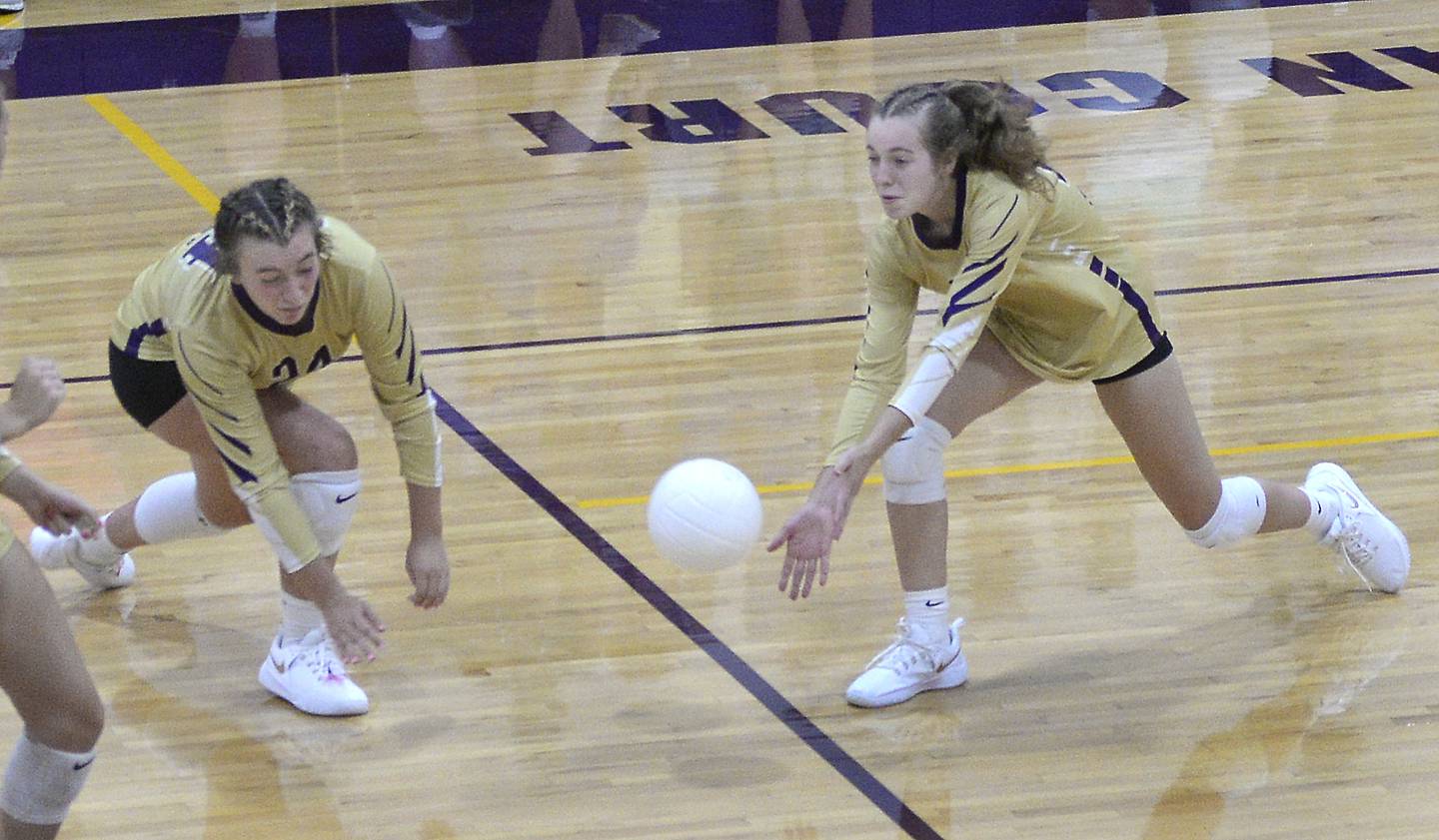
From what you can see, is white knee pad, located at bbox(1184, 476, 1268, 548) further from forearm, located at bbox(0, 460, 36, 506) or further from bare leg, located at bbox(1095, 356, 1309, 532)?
forearm, located at bbox(0, 460, 36, 506)

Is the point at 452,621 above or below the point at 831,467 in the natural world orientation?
below

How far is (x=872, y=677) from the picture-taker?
154 inches

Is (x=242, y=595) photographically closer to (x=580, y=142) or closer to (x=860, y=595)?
(x=860, y=595)

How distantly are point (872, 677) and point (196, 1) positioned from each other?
8.43m

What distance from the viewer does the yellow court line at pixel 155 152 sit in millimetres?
7484

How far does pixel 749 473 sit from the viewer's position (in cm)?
505

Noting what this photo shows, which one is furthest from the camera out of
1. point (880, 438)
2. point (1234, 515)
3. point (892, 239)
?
point (1234, 515)

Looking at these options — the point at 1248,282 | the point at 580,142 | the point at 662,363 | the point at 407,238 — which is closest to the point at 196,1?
the point at 580,142

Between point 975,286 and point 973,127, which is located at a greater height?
point 973,127

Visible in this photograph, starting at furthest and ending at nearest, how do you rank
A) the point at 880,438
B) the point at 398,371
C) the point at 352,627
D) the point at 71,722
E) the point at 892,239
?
1. the point at 892,239
2. the point at 398,371
3. the point at 880,438
4. the point at 352,627
5. the point at 71,722

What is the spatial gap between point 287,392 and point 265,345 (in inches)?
12.0

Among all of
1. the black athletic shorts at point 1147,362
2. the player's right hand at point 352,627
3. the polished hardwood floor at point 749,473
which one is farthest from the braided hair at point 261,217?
the black athletic shorts at point 1147,362

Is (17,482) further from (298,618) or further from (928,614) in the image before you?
(928,614)

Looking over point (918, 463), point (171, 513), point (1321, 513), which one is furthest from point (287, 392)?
point (1321, 513)
